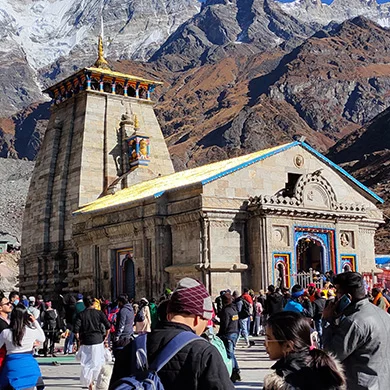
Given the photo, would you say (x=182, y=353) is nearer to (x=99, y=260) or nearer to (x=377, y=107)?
(x=99, y=260)

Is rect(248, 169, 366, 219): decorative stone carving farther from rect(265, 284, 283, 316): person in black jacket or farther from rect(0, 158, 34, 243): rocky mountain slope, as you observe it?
rect(0, 158, 34, 243): rocky mountain slope

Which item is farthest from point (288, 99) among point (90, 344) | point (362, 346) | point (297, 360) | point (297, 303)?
point (297, 360)

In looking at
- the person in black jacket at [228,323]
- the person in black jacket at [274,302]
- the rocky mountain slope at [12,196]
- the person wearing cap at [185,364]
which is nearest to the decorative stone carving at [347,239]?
Result: the person in black jacket at [274,302]

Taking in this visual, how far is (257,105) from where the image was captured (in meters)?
140

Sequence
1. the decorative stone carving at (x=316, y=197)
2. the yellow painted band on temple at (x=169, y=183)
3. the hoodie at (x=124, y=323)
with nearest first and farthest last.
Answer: the hoodie at (x=124, y=323) → the yellow painted band on temple at (x=169, y=183) → the decorative stone carving at (x=316, y=197)

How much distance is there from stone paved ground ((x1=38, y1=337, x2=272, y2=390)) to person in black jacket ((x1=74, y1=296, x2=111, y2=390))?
1363mm

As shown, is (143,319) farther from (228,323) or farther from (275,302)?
(275,302)

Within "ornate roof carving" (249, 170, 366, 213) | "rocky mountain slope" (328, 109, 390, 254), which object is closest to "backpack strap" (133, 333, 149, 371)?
"ornate roof carving" (249, 170, 366, 213)

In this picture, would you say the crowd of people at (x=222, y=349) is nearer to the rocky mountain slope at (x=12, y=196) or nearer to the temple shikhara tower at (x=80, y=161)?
the temple shikhara tower at (x=80, y=161)

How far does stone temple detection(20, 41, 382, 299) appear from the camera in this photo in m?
24.8

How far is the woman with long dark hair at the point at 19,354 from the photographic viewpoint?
7.77 metres

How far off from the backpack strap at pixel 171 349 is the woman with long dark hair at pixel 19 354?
426cm

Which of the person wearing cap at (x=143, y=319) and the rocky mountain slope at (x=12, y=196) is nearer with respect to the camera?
the person wearing cap at (x=143, y=319)

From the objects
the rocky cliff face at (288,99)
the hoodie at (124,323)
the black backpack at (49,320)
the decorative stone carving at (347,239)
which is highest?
the rocky cliff face at (288,99)
